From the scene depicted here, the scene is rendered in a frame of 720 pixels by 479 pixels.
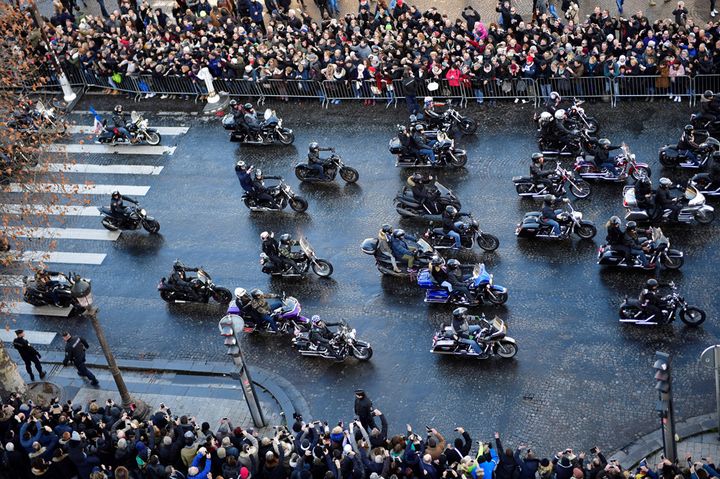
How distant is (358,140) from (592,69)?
7.93 meters

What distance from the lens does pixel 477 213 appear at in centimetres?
2905

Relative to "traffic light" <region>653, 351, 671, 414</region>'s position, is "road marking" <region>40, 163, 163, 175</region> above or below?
above

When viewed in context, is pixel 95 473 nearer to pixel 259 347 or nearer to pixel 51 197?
pixel 259 347

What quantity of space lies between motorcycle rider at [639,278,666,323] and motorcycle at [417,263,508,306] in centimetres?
353

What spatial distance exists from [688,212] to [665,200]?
73 cm

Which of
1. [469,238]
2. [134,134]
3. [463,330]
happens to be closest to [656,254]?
[469,238]

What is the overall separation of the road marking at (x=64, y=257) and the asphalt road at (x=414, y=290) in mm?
380

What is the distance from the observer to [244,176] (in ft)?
99.8

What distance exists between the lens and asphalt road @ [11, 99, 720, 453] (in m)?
22.9

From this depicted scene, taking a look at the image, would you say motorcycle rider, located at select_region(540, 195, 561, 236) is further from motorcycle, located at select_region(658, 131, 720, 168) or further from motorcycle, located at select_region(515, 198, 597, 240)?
motorcycle, located at select_region(658, 131, 720, 168)

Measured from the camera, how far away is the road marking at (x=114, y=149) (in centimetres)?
3559

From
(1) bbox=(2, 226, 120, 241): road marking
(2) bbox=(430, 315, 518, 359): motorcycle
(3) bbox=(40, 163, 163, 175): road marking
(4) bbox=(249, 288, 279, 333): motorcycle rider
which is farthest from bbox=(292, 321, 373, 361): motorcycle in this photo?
(3) bbox=(40, 163, 163, 175): road marking

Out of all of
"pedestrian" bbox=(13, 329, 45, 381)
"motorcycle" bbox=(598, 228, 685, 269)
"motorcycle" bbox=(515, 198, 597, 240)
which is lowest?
"pedestrian" bbox=(13, 329, 45, 381)

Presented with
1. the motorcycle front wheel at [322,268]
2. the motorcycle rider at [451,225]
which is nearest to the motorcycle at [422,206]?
the motorcycle rider at [451,225]
